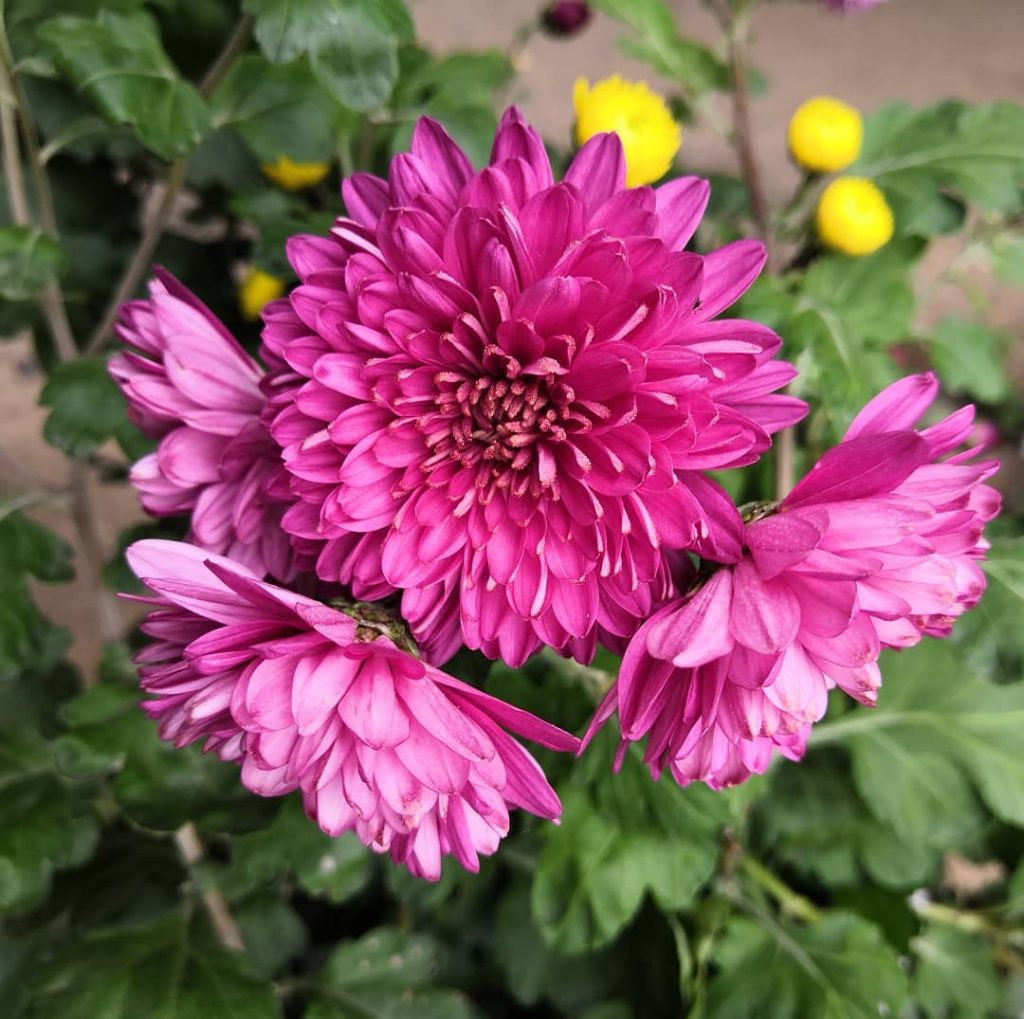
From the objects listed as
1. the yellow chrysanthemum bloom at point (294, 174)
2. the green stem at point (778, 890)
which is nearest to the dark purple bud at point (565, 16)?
the yellow chrysanthemum bloom at point (294, 174)

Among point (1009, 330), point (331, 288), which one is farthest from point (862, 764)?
point (1009, 330)

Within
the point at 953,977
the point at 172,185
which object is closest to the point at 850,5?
the point at 172,185

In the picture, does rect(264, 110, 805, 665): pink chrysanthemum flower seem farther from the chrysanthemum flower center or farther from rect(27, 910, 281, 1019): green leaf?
rect(27, 910, 281, 1019): green leaf

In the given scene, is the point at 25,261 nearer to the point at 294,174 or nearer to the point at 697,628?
the point at 294,174

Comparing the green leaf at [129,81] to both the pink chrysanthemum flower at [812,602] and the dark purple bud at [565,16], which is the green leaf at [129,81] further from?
the dark purple bud at [565,16]

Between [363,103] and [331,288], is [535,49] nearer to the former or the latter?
[363,103]
